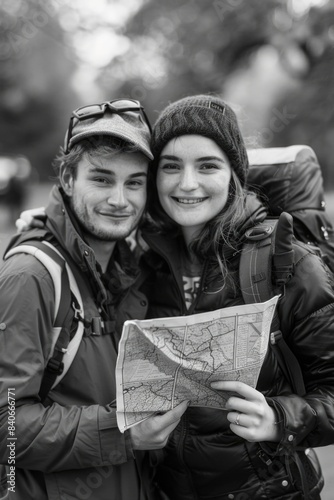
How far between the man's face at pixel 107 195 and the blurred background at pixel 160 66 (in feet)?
28.1

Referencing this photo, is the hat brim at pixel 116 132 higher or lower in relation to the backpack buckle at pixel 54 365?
higher

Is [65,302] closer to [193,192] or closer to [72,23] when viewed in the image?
[193,192]

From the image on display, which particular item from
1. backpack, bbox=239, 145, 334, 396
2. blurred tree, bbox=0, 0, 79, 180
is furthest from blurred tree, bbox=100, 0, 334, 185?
backpack, bbox=239, 145, 334, 396

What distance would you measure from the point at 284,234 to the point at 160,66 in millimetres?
19889

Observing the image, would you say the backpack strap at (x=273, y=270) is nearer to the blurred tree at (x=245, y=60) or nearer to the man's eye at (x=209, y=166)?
the man's eye at (x=209, y=166)

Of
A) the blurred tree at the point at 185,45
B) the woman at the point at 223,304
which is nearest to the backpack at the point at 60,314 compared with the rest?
the woman at the point at 223,304

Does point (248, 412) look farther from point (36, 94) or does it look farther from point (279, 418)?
point (36, 94)

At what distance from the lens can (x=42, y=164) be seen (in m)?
29.4

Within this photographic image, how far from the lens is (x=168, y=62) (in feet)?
67.4

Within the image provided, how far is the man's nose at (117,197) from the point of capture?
2.76 m

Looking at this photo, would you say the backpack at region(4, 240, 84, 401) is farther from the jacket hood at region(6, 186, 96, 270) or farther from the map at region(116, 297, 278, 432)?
the map at region(116, 297, 278, 432)

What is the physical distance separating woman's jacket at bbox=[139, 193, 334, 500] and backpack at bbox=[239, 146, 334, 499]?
0.05 m

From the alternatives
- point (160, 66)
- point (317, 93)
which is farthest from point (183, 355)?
point (160, 66)

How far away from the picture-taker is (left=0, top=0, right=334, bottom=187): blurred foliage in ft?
51.8
